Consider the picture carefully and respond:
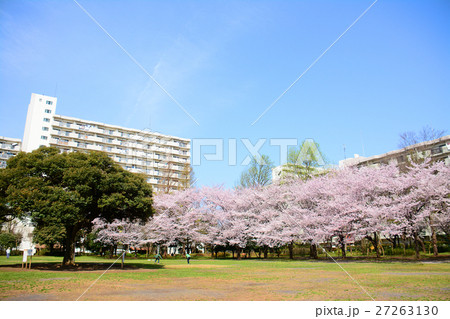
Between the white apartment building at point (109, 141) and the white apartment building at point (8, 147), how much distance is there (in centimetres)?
496

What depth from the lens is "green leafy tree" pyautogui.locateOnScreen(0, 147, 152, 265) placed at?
18188 millimetres

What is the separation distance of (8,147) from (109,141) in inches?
929

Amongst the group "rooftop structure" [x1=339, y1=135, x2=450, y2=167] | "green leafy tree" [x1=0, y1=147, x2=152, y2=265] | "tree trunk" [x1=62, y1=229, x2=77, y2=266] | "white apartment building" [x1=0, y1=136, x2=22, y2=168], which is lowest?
"tree trunk" [x1=62, y1=229, x2=77, y2=266]

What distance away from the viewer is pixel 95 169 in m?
20.0

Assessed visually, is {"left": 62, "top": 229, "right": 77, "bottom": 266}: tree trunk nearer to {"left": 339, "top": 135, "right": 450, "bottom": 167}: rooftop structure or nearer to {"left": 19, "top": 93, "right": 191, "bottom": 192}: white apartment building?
{"left": 339, "top": 135, "right": 450, "bottom": 167}: rooftop structure

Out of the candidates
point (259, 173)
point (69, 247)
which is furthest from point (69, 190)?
point (259, 173)

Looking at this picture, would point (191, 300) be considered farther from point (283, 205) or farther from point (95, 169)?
point (283, 205)

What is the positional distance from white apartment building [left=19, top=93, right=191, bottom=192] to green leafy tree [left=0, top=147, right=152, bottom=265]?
47.2 meters

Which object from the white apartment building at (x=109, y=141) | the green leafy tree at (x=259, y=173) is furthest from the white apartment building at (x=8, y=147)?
the green leafy tree at (x=259, y=173)

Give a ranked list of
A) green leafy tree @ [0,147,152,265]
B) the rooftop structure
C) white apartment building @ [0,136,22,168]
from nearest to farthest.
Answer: green leafy tree @ [0,147,152,265], the rooftop structure, white apartment building @ [0,136,22,168]

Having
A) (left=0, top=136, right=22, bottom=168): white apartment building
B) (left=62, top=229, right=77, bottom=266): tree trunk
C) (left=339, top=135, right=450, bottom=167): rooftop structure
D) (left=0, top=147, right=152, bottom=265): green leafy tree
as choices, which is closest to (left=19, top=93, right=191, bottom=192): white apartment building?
(left=0, top=136, right=22, bottom=168): white apartment building

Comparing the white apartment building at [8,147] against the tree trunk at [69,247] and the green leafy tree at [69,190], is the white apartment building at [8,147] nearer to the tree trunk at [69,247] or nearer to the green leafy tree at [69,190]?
the tree trunk at [69,247]
